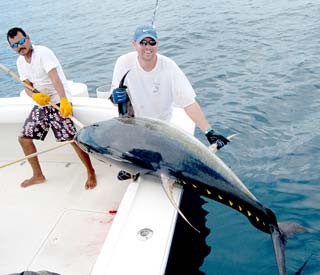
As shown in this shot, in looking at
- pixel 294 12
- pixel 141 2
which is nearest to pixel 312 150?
pixel 294 12

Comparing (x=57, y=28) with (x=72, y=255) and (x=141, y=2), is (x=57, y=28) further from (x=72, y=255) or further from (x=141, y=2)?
(x=72, y=255)

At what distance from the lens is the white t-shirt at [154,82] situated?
3391 mm

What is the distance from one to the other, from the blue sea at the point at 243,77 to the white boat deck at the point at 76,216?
100 centimetres

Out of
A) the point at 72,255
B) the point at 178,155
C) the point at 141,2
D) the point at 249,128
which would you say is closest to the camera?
the point at 178,155

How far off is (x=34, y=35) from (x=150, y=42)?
1260cm

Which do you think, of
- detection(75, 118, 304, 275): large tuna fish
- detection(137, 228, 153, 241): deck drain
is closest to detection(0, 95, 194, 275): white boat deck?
detection(137, 228, 153, 241): deck drain

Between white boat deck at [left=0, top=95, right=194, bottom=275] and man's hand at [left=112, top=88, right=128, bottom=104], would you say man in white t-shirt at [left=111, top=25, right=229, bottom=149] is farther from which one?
white boat deck at [left=0, top=95, right=194, bottom=275]

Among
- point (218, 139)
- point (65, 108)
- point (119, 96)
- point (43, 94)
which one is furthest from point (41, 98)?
point (218, 139)

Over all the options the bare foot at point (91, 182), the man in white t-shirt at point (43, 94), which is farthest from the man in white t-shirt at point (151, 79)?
the bare foot at point (91, 182)

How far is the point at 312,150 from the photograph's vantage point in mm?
4957

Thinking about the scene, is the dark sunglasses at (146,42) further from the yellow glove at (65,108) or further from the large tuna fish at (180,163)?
the yellow glove at (65,108)

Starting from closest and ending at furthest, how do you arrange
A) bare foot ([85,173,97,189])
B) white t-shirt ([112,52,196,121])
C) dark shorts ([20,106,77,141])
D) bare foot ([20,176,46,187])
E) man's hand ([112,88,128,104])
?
man's hand ([112,88,128,104]) < white t-shirt ([112,52,196,121]) < dark shorts ([20,106,77,141]) < bare foot ([85,173,97,189]) < bare foot ([20,176,46,187])

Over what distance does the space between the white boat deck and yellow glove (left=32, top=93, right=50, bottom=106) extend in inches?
15.0

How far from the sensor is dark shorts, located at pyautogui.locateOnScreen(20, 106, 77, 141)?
399 cm
